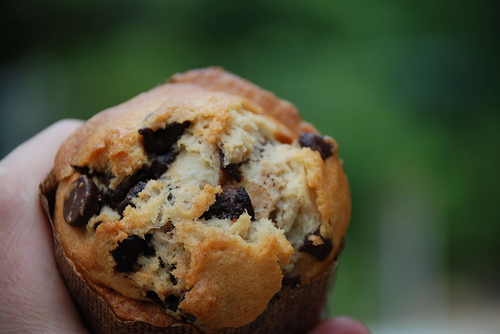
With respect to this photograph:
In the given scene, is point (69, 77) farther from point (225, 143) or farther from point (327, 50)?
point (225, 143)

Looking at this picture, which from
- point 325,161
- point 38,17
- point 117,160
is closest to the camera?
point 117,160

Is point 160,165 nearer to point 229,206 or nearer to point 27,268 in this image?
point 229,206

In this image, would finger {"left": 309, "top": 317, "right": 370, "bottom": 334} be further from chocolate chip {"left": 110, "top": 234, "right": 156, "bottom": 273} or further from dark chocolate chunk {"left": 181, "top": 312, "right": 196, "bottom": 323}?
chocolate chip {"left": 110, "top": 234, "right": 156, "bottom": 273}

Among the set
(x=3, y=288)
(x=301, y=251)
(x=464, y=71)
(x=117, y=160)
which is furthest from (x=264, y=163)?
(x=464, y=71)

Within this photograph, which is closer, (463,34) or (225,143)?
(225,143)

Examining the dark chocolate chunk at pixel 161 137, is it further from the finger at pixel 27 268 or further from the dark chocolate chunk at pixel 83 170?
→ the finger at pixel 27 268

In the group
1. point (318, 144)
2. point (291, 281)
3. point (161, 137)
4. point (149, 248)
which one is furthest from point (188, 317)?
point (318, 144)

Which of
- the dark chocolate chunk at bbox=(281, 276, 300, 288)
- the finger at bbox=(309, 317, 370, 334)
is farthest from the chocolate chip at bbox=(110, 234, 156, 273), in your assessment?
the finger at bbox=(309, 317, 370, 334)
